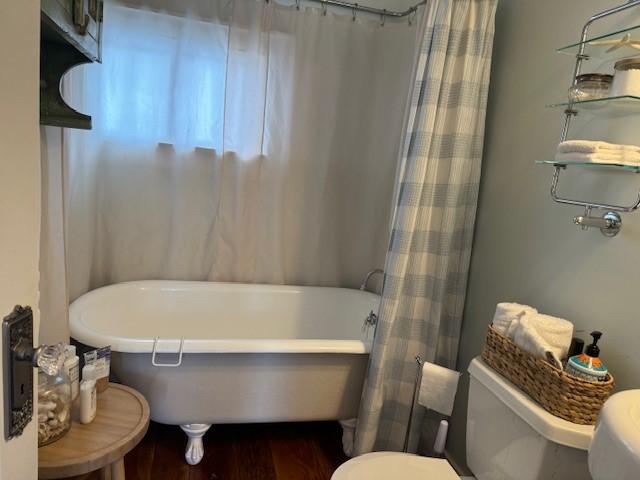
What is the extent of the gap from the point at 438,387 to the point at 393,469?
38cm

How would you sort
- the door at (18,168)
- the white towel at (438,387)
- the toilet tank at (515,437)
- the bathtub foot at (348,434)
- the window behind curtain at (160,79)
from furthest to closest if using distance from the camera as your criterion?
the window behind curtain at (160,79) < the bathtub foot at (348,434) < the white towel at (438,387) < the toilet tank at (515,437) < the door at (18,168)

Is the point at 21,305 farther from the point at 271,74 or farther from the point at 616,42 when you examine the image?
the point at 271,74

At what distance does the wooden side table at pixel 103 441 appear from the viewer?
112 centimetres

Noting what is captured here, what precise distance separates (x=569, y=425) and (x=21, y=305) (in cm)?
116

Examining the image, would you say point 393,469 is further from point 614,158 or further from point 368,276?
point 368,276

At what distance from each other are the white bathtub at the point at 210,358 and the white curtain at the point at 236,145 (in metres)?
0.15

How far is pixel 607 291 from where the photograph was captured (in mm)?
1229

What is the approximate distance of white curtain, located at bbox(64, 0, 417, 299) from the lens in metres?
2.09

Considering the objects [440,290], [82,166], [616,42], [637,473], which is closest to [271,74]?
[82,166]

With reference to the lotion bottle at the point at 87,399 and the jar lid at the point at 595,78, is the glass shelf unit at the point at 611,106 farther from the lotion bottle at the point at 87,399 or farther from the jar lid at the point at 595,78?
the lotion bottle at the point at 87,399

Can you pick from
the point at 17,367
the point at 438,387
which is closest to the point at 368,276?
the point at 438,387

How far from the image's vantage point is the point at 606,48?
1.26 metres

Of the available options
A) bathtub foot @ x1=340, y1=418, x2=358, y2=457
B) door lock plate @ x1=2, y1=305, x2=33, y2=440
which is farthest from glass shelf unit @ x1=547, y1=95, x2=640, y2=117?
bathtub foot @ x1=340, y1=418, x2=358, y2=457

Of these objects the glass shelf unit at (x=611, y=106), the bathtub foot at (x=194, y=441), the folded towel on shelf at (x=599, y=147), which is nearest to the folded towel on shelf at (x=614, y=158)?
the folded towel on shelf at (x=599, y=147)
